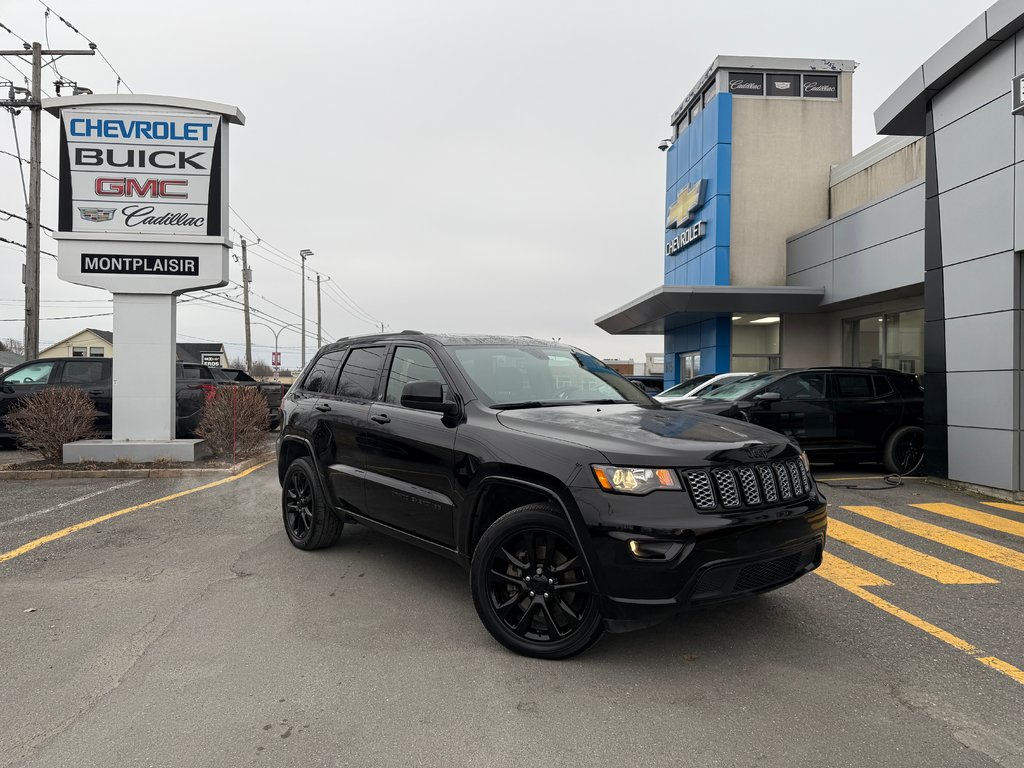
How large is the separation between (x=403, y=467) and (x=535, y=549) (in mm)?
1219

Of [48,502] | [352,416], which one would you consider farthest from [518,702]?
Result: [48,502]

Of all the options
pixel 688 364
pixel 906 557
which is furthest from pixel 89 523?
pixel 688 364

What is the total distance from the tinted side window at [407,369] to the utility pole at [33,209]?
17514 millimetres

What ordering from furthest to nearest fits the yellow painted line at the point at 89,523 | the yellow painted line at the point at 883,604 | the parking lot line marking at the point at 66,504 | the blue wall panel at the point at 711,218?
1. the blue wall panel at the point at 711,218
2. the parking lot line marking at the point at 66,504
3. the yellow painted line at the point at 89,523
4. the yellow painted line at the point at 883,604

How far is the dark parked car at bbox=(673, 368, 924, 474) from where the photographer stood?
9516 millimetres

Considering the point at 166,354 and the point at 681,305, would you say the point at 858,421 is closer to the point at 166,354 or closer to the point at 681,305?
the point at 681,305

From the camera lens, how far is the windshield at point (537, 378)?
4039 mm

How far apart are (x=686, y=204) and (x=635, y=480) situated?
64.8ft

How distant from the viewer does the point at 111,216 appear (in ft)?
34.3

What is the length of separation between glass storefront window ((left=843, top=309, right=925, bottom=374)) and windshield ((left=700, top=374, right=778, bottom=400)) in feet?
16.7

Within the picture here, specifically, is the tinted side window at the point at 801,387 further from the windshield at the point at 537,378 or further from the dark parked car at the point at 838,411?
the windshield at the point at 537,378

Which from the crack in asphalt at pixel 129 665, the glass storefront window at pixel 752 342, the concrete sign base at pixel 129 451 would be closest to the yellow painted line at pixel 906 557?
the crack in asphalt at pixel 129 665

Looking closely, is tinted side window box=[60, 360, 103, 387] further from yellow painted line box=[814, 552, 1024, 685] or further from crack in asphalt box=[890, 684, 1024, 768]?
crack in asphalt box=[890, 684, 1024, 768]

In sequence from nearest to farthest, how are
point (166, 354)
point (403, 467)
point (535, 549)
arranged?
point (535, 549) → point (403, 467) → point (166, 354)
